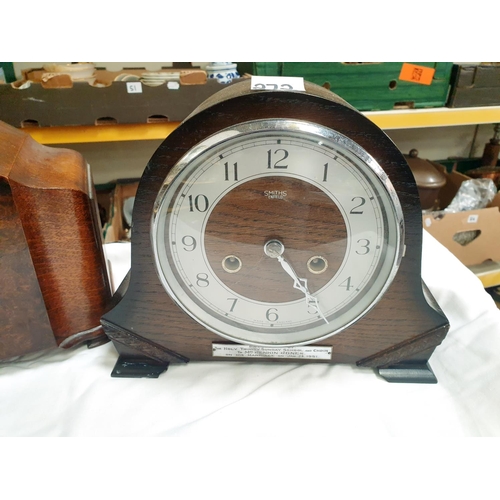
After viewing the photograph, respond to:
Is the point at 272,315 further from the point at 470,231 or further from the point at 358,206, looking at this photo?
the point at 470,231

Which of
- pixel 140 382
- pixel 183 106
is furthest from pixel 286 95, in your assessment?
pixel 183 106

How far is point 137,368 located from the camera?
68 cm

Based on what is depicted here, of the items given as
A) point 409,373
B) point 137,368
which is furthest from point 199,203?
point 409,373

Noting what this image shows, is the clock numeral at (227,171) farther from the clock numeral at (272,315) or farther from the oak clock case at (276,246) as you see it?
the clock numeral at (272,315)

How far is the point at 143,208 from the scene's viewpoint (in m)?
0.57

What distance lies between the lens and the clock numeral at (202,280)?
628 millimetres

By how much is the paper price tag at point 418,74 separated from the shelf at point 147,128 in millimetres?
84

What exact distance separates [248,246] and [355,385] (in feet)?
0.94

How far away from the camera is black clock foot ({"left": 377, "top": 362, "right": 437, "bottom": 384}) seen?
66 cm

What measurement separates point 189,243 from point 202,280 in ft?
0.21

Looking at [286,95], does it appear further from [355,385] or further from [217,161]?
[355,385]

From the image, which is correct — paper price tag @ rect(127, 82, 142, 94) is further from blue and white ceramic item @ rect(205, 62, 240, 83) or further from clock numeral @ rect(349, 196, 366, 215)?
clock numeral @ rect(349, 196, 366, 215)

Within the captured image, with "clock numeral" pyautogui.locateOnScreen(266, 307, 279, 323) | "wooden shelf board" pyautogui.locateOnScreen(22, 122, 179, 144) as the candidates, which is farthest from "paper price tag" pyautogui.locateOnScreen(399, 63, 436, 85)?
"clock numeral" pyautogui.locateOnScreen(266, 307, 279, 323)

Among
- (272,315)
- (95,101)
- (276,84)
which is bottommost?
(272,315)
